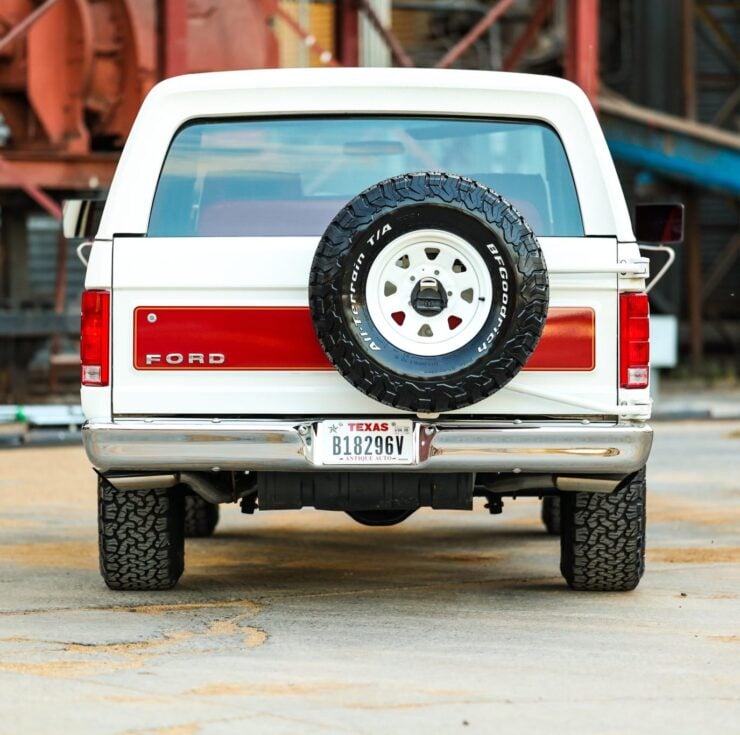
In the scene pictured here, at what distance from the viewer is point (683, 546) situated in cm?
902

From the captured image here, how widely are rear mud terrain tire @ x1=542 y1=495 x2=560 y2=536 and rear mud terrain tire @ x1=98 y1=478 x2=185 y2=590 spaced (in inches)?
109

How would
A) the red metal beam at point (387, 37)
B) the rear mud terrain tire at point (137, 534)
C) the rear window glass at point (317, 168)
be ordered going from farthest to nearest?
the red metal beam at point (387, 37)
the rear mud terrain tire at point (137, 534)
the rear window glass at point (317, 168)

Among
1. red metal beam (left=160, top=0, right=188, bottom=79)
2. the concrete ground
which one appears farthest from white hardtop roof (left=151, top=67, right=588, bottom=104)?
red metal beam (left=160, top=0, right=188, bottom=79)

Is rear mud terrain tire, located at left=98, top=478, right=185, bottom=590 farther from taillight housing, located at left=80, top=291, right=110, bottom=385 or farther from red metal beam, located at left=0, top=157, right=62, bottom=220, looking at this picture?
red metal beam, located at left=0, top=157, right=62, bottom=220

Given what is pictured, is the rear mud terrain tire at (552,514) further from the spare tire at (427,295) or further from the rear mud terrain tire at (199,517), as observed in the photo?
the spare tire at (427,295)

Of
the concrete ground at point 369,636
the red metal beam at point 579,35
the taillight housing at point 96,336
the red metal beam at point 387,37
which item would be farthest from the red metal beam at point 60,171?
the taillight housing at point 96,336

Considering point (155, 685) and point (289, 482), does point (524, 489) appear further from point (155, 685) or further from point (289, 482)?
point (155, 685)

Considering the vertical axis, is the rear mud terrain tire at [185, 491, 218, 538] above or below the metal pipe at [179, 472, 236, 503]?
below

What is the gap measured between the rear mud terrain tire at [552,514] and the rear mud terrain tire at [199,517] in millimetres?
1674

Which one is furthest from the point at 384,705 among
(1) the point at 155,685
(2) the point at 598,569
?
(2) the point at 598,569

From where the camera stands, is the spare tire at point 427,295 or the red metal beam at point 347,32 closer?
the spare tire at point 427,295

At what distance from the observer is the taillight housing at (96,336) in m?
6.80

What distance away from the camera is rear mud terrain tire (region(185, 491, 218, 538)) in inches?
369

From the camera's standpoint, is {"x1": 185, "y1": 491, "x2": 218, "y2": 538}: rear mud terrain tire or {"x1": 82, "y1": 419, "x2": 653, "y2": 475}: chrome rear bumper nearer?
{"x1": 82, "y1": 419, "x2": 653, "y2": 475}: chrome rear bumper
